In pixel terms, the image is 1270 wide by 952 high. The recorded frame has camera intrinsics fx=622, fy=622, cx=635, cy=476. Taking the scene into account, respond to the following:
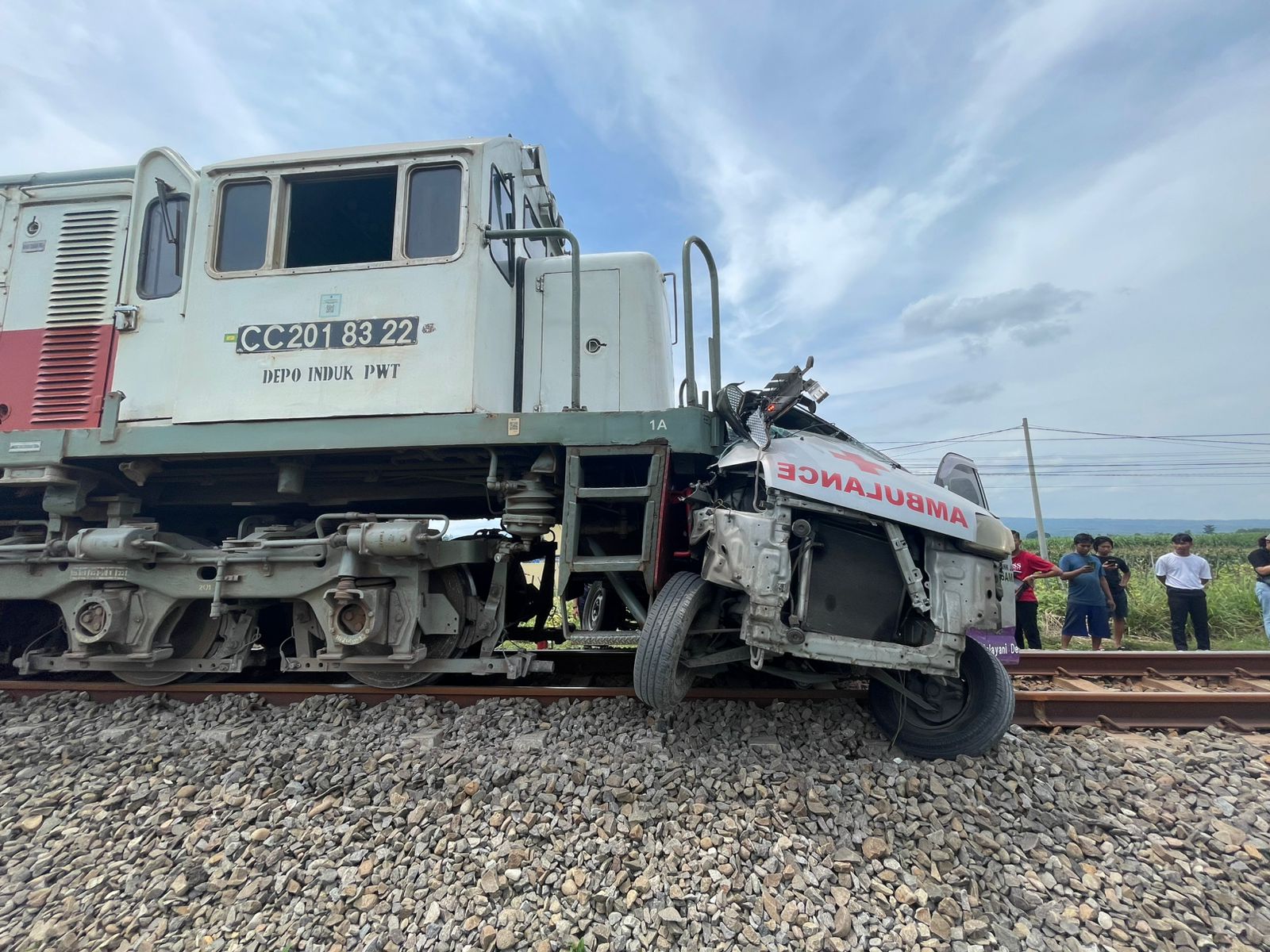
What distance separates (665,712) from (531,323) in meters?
2.85

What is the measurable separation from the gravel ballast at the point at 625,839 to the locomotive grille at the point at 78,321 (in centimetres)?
225

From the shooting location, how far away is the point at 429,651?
4402 millimetres

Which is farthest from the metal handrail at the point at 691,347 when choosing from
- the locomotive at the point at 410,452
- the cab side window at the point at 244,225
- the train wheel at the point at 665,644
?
the cab side window at the point at 244,225

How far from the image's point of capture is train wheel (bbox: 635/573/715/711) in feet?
10.5

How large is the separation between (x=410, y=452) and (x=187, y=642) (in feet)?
7.47

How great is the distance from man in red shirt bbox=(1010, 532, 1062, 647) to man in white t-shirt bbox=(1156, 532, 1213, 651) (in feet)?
6.25

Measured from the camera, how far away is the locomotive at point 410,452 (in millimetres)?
3455

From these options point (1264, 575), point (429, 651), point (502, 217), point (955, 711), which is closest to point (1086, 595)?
point (1264, 575)

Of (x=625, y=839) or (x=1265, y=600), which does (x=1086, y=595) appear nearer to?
(x=1265, y=600)

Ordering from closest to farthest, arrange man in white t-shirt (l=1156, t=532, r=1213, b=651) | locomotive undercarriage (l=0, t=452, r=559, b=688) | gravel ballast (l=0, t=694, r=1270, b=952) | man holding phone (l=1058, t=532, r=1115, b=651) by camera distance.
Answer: gravel ballast (l=0, t=694, r=1270, b=952), locomotive undercarriage (l=0, t=452, r=559, b=688), man holding phone (l=1058, t=532, r=1115, b=651), man in white t-shirt (l=1156, t=532, r=1213, b=651)


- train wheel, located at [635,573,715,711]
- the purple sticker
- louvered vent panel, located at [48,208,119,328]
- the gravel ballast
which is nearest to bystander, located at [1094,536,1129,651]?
the purple sticker

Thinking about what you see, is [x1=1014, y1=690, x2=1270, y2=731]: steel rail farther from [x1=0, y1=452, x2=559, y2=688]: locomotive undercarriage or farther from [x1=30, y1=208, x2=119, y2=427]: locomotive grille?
[x1=30, y1=208, x2=119, y2=427]: locomotive grille

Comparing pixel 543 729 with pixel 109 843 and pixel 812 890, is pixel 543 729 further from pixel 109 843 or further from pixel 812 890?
pixel 109 843

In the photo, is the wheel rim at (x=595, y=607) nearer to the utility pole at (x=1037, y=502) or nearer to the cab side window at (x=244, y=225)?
the cab side window at (x=244, y=225)
